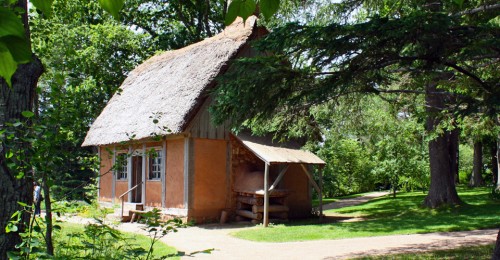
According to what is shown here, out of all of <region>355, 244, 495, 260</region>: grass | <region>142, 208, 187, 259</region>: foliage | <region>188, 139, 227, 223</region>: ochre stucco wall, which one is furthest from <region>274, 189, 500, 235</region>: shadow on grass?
<region>142, 208, 187, 259</region>: foliage

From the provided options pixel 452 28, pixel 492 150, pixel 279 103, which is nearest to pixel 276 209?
pixel 279 103

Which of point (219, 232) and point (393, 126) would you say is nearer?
point (219, 232)

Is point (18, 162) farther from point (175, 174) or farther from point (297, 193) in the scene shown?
point (297, 193)

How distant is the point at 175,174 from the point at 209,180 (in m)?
1.07

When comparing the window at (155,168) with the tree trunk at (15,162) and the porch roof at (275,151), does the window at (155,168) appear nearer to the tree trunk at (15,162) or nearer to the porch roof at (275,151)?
the porch roof at (275,151)

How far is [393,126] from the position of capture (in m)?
15.7

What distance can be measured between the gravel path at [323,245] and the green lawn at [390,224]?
575mm

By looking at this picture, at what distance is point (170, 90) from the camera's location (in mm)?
15711

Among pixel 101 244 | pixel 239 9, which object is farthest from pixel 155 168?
pixel 239 9

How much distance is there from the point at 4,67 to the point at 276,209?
507 inches

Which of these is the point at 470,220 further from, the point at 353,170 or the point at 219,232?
the point at 353,170

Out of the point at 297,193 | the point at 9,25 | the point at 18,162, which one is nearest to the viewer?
the point at 9,25

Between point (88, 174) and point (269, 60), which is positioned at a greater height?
point (269, 60)

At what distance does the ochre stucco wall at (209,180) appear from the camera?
45.9ft
